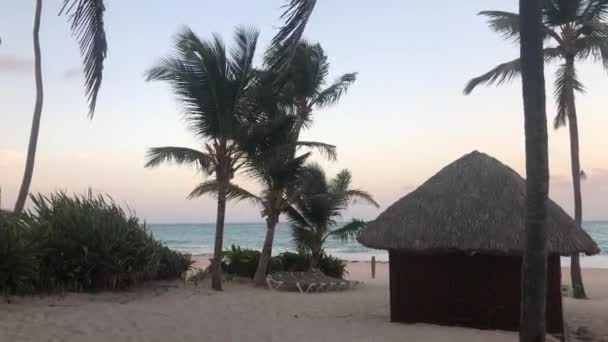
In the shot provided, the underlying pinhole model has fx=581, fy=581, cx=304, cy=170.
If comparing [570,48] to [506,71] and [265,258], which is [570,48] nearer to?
[506,71]

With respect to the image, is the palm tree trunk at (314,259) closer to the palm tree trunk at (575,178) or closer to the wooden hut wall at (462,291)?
the palm tree trunk at (575,178)

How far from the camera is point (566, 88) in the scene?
15727mm

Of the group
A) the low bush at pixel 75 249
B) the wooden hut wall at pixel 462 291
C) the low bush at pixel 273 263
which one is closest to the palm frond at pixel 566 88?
the wooden hut wall at pixel 462 291

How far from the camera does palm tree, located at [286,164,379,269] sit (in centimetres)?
1845

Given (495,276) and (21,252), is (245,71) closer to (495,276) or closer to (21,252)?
(21,252)

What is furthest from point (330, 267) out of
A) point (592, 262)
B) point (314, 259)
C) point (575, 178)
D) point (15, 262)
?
point (592, 262)

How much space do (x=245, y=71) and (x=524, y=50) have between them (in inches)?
370

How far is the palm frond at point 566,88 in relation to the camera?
1564 centimetres

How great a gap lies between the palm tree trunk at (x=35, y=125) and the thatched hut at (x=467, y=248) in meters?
7.52

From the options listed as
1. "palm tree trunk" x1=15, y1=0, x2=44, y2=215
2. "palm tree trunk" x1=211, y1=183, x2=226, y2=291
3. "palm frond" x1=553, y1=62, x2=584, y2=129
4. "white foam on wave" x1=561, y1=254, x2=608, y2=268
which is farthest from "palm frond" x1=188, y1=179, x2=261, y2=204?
"white foam on wave" x1=561, y1=254, x2=608, y2=268

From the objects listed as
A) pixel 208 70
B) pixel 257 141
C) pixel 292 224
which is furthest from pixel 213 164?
pixel 292 224

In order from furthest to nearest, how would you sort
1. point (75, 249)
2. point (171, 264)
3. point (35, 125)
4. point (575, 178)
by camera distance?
point (575, 178) → point (171, 264) → point (35, 125) → point (75, 249)

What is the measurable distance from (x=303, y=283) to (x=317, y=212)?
332 cm

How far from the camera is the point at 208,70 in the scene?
1435 cm
